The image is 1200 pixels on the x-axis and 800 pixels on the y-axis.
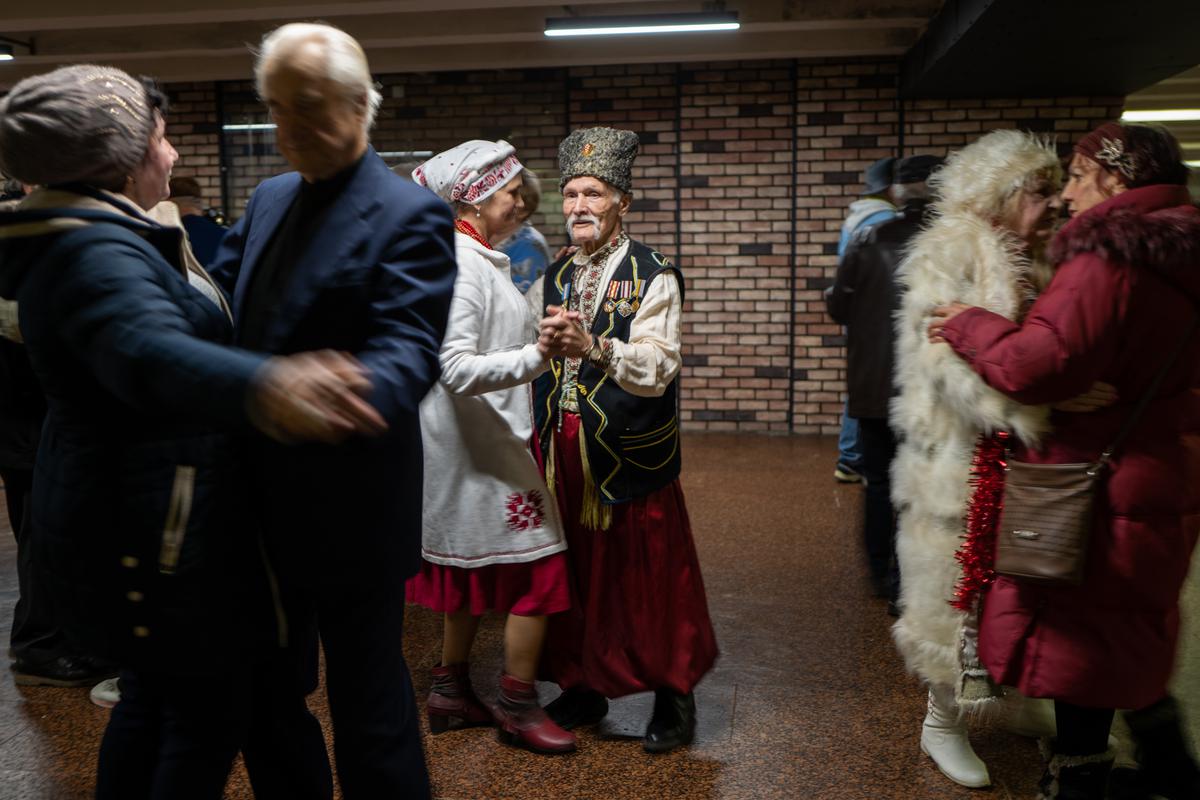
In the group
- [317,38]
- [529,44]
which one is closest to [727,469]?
[529,44]

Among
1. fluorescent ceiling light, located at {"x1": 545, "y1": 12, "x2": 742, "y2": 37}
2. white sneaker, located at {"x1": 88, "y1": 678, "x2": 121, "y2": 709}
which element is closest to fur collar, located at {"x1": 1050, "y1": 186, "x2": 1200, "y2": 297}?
white sneaker, located at {"x1": 88, "y1": 678, "x2": 121, "y2": 709}

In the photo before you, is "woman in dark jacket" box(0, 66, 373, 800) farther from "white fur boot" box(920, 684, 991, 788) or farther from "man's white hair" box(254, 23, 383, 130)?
"white fur boot" box(920, 684, 991, 788)

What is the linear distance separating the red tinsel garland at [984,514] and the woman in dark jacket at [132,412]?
4.97 ft

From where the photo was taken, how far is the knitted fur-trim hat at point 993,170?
229 centimetres

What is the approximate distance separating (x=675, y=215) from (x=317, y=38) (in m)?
6.30

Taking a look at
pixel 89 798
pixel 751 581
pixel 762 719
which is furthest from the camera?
pixel 751 581

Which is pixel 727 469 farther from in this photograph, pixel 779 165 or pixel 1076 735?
pixel 1076 735

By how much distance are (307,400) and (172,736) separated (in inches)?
28.6

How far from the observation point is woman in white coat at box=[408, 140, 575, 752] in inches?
96.0

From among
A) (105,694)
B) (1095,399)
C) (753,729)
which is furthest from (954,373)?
(105,694)

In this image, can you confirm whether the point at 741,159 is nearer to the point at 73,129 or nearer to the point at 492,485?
the point at 492,485

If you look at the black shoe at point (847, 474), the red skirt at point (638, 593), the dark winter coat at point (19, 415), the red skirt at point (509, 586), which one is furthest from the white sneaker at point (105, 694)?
the black shoe at point (847, 474)

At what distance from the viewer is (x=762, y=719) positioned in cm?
280

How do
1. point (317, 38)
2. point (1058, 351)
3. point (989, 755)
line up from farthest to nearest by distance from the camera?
point (989, 755) < point (1058, 351) < point (317, 38)
